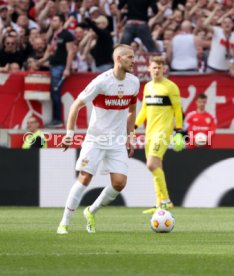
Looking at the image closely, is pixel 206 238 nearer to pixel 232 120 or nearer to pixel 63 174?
pixel 63 174

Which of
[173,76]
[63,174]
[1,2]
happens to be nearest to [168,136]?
[63,174]

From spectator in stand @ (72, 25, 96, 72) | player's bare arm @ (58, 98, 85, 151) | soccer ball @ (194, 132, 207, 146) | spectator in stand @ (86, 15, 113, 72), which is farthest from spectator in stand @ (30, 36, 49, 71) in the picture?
player's bare arm @ (58, 98, 85, 151)

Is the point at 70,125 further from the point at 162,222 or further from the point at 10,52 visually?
the point at 10,52

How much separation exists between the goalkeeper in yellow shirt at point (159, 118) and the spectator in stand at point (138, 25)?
4.21 meters

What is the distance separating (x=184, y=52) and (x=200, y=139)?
1.89 m

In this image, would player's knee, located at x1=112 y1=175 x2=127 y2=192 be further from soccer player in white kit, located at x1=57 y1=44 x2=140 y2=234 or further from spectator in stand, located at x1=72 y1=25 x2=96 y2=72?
spectator in stand, located at x1=72 y1=25 x2=96 y2=72

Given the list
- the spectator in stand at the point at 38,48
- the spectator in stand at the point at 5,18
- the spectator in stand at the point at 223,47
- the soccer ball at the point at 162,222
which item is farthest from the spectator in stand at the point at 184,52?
the soccer ball at the point at 162,222

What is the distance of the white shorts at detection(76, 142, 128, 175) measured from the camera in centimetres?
1334

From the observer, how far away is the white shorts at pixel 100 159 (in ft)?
43.8

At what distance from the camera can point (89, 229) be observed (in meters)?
13.7

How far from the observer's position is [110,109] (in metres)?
13.5

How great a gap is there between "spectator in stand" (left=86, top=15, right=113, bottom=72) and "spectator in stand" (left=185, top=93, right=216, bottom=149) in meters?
2.10

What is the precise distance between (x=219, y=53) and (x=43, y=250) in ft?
A: 37.6

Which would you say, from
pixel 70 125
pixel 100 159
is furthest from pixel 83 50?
pixel 70 125
